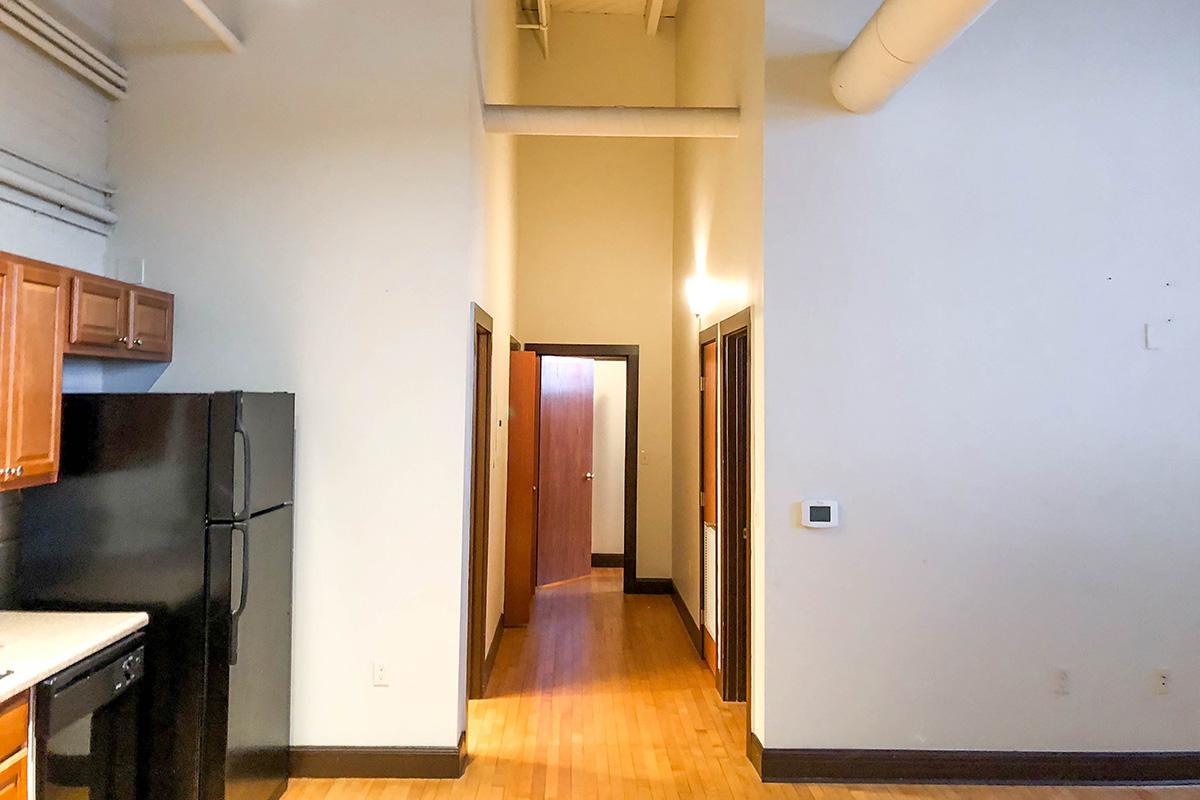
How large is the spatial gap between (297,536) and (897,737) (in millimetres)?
2660

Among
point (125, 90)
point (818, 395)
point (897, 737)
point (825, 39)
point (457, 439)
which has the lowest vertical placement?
point (897, 737)

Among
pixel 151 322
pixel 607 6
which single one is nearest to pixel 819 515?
pixel 151 322

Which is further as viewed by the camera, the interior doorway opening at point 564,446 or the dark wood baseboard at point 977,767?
the interior doorway opening at point 564,446

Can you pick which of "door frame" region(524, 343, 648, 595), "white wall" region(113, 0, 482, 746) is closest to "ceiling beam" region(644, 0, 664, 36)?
"door frame" region(524, 343, 648, 595)

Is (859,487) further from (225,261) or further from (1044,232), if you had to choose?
(225,261)

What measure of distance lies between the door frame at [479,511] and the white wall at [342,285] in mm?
445

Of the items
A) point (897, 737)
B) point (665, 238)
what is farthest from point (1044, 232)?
point (665, 238)

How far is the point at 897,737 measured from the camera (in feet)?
9.70

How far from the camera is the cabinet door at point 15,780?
1.83 m

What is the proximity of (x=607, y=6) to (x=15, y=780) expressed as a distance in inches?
241

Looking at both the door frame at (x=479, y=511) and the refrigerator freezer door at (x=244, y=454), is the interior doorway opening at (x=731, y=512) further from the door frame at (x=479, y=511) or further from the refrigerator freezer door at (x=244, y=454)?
the refrigerator freezer door at (x=244, y=454)

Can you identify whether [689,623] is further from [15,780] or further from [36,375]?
[36,375]

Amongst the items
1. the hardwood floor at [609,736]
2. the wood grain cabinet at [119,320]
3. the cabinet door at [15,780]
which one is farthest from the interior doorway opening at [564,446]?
the cabinet door at [15,780]

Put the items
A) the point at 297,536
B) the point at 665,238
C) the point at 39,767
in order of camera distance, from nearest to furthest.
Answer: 1. the point at 39,767
2. the point at 297,536
3. the point at 665,238
